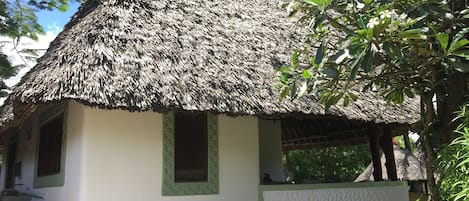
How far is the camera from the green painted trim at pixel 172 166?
554 cm

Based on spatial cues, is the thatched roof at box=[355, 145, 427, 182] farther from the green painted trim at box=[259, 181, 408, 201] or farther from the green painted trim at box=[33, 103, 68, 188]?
the green painted trim at box=[33, 103, 68, 188]

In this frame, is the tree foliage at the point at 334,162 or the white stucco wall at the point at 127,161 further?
the tree foliage at the point at 334,162

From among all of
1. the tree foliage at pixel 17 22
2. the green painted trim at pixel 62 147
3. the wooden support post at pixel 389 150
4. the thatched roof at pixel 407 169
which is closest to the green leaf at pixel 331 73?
the green painted trim at pixel 62 147

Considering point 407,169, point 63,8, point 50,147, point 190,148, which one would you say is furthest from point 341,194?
point 407,169

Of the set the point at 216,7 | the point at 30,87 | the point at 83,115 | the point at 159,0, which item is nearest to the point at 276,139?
the point at 216,7

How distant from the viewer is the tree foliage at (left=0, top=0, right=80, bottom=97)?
8.85 meters

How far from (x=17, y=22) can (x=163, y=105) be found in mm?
5704

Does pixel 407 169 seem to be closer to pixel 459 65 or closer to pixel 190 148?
pixel 190 148

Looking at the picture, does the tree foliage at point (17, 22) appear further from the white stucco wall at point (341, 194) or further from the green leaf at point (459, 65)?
the green leaf at point (459, 65)

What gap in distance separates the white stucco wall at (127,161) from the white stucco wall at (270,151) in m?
2.27

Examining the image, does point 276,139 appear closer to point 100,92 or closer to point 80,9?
point 80,9

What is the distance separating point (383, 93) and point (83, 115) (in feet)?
10.4

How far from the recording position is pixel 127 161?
5371 millimetres

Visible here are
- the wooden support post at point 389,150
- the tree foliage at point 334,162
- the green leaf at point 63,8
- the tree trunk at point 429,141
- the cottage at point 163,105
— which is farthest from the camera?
the tree foliage at point 334,162
